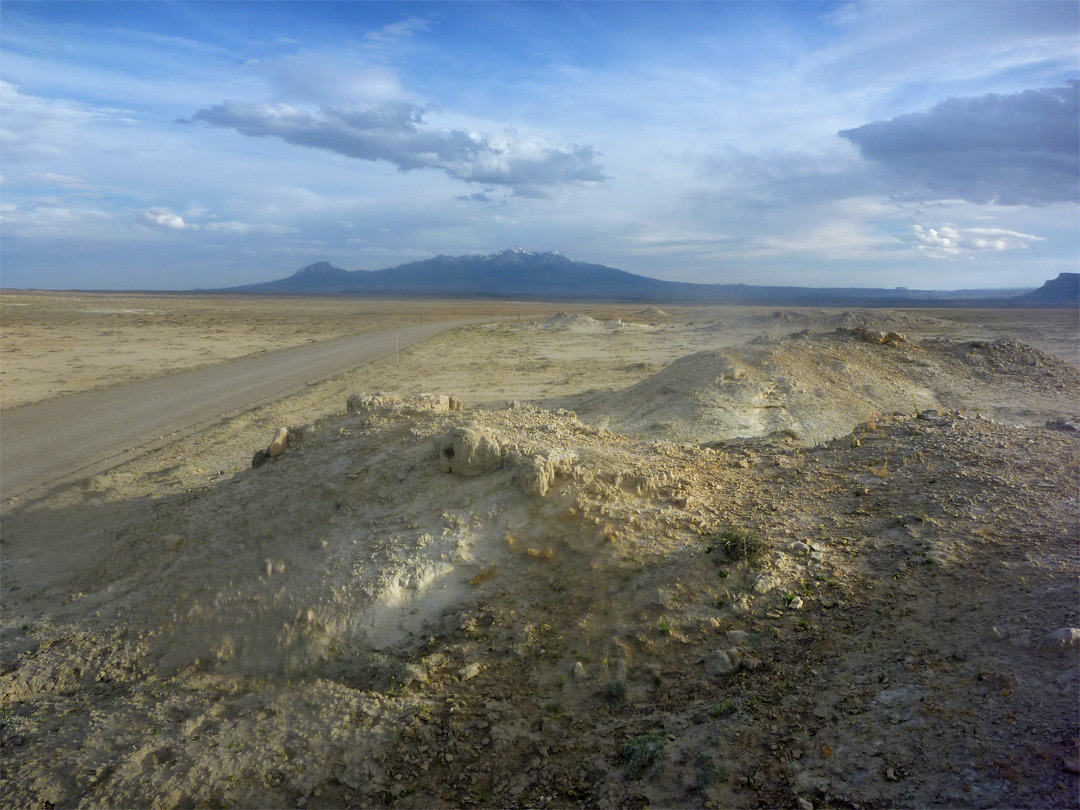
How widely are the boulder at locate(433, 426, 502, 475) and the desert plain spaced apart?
3 cm

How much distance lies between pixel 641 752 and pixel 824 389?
37.9ft

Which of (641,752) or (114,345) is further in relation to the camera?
(114,345)

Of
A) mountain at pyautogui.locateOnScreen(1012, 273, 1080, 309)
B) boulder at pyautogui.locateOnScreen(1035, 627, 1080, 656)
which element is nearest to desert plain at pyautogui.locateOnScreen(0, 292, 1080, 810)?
boulder at pyautogui.locateOnScreen(1035, 627, 1080, 656)

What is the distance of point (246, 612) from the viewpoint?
5.49 metres

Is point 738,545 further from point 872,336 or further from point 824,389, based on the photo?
point 872,336

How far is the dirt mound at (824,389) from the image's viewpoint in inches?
468

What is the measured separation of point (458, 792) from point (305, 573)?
2.66 m

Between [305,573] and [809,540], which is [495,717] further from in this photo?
[809,540]

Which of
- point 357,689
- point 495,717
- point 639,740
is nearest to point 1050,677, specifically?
point 639,740

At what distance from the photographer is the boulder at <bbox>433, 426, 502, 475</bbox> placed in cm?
657

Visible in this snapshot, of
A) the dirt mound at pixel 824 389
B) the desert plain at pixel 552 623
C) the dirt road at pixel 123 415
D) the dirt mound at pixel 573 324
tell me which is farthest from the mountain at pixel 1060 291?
the desert plain at pixel 552 623

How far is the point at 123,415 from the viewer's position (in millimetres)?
14789

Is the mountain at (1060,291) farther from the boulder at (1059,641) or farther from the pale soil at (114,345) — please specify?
the boulder at (1059,641)

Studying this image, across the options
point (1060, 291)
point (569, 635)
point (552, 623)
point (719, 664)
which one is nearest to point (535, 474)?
point (552, 623)
